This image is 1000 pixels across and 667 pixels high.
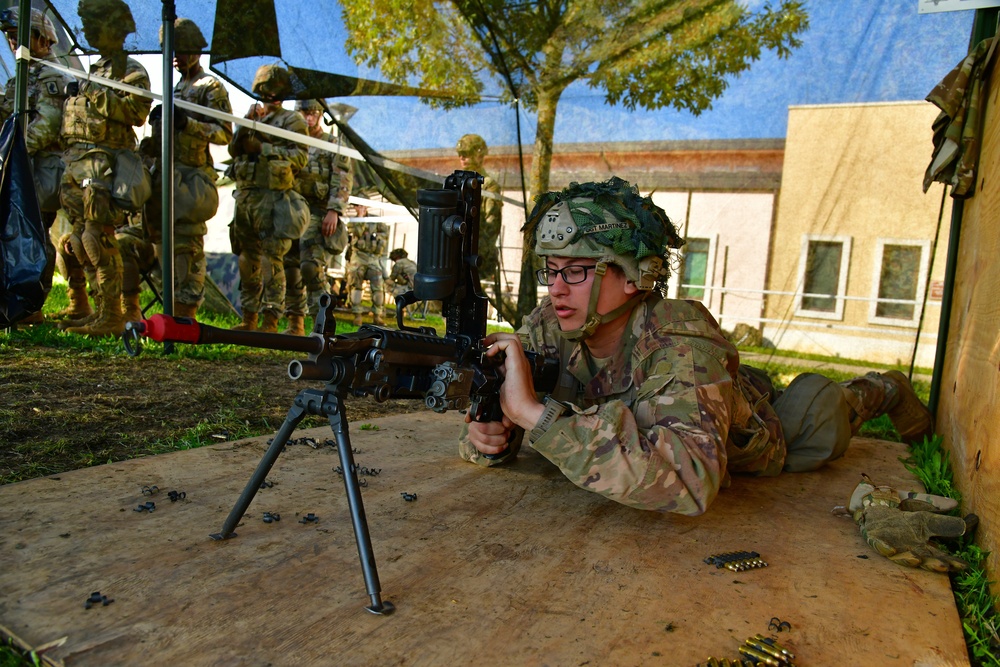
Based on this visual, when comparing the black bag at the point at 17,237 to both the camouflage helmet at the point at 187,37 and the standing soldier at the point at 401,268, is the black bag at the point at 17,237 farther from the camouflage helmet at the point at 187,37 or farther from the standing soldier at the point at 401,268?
the standing soldier at the point at 401,268

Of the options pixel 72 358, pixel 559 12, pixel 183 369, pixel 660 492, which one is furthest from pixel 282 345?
pixel 559 12

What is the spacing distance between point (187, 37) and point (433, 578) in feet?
16.2

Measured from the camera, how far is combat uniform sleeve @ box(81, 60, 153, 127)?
20.1 ft

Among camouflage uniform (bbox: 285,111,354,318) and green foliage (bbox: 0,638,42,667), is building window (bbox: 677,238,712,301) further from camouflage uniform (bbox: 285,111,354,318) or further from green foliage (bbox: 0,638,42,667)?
green foliage (bbox: 0,638,42,667)

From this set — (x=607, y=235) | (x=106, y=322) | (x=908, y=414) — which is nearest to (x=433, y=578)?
(x=607, y=235)

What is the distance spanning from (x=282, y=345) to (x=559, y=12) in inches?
204

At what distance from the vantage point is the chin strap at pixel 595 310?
2693 millimetres

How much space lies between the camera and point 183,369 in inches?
207

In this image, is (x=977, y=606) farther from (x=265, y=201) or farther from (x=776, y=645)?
(x=265, y=201)

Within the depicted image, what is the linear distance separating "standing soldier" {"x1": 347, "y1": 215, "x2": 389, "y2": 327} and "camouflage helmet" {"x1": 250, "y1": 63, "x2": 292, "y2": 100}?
7961 millimetres

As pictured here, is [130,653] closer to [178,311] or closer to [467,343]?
[467,343]

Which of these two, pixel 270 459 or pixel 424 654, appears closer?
pixel 424 654

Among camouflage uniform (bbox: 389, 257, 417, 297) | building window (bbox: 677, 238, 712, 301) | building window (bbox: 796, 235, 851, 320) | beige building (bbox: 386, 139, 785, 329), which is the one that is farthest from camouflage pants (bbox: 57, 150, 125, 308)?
camouflage uniform (bbox: 389, 257, 417, 297)

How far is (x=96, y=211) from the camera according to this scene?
6262mm
